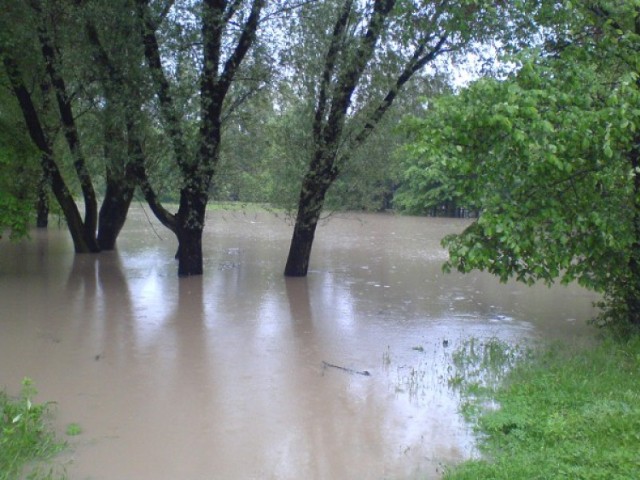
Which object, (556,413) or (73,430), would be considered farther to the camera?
(73,430)

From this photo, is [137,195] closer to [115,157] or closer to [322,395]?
[115,157]

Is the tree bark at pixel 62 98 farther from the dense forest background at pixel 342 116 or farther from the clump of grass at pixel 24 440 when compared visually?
the clump of grass at pixel 24 440

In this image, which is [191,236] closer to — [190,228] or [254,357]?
[190,228]

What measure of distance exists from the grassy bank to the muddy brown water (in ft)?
1.08

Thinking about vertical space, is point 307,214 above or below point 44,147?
below

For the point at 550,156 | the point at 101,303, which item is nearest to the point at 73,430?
the point at 550,156

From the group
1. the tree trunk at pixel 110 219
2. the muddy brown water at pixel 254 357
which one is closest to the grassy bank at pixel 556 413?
the muddy brown water at pixel 254 357

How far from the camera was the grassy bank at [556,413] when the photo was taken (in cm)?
486

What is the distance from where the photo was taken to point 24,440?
546 cm

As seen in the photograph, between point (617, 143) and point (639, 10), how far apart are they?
5.93 ft

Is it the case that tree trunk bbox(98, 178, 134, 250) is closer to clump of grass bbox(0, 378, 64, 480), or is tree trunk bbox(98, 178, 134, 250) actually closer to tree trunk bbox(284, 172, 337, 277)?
tree trunk bbox(284, 172, 337, 277)

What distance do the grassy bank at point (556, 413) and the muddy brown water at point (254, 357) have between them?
13.0 inches

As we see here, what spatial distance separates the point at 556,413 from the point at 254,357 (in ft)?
13.8

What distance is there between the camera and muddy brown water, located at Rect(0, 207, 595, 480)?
5.80 m
